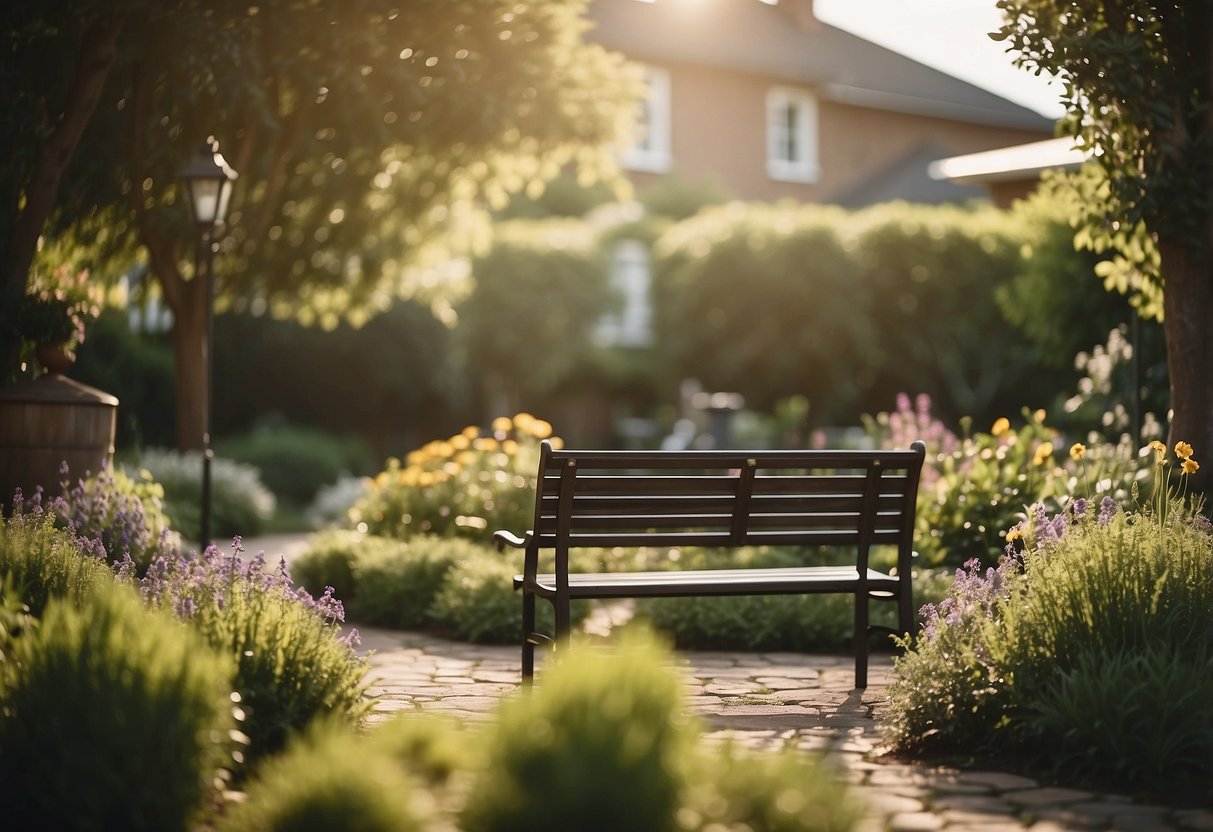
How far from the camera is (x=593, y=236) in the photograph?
2656cm

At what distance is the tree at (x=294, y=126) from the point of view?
32.2 ft

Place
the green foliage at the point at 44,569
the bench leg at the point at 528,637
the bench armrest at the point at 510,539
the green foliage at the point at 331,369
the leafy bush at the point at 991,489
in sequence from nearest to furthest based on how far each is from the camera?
the green foliage at the point at 44,569 → the bench armrest at the point at 510,539 → the bench leg at the point at 528,637 → the leafy bush at the point at 991,489 → the green foliage at the point at 331,369

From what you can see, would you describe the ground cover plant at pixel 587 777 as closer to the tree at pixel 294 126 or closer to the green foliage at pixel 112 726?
the green foliage at pixel 112 726

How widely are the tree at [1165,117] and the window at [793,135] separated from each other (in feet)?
95.5

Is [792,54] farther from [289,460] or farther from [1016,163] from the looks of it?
[1016,163]

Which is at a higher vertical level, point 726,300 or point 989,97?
point 989,97

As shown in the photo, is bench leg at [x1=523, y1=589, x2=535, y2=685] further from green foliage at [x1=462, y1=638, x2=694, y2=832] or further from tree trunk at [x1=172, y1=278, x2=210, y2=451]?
tree trunk at [x1=172, y1=278, x2=210, y2=451]

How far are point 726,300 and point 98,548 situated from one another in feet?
60.3

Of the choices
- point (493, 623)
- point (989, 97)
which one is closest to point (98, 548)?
point (493, 623)

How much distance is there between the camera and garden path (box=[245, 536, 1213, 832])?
424 cm

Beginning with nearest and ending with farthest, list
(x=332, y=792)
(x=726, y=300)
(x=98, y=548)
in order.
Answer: (x=332, y=792)
(x=98, y=548)
(x=726, y=300)

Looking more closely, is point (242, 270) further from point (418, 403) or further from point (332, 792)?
point (332, 792)

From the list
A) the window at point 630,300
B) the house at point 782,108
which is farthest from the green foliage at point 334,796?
the house at point 782,108

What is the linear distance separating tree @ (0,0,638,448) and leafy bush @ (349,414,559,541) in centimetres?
252
